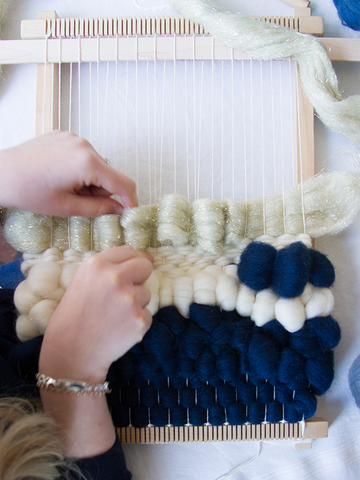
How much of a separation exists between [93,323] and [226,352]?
270 mm

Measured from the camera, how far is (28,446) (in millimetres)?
538

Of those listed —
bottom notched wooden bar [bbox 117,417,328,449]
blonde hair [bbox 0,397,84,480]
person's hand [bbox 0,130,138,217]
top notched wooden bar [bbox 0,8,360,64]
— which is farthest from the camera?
→ top notched wooden bar [bbox 0,8,360,64]

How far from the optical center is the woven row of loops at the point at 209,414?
743 mm

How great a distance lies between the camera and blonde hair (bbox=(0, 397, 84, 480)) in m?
0.51

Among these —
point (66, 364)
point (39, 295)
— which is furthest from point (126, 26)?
point (66, 364)

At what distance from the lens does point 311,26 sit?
0.89 metres

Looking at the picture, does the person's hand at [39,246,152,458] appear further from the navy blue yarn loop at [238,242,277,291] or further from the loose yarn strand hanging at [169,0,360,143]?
the loose yarn strand hanging at [169,0,360,143]

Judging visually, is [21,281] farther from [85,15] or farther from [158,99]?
[85,15]

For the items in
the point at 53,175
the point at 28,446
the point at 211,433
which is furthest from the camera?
the point at 211,433

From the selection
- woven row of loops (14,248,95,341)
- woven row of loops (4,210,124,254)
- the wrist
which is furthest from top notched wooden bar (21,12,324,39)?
the wrist

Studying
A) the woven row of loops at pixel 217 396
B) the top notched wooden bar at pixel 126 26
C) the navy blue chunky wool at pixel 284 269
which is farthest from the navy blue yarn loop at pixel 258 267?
the top notched wooden bar at pixel 126 26

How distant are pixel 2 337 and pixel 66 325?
209 mm

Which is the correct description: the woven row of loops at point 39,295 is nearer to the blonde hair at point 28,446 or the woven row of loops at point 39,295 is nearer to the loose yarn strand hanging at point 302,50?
the blonde hair at point 28,446

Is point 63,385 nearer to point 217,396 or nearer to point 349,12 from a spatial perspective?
point 217,396
